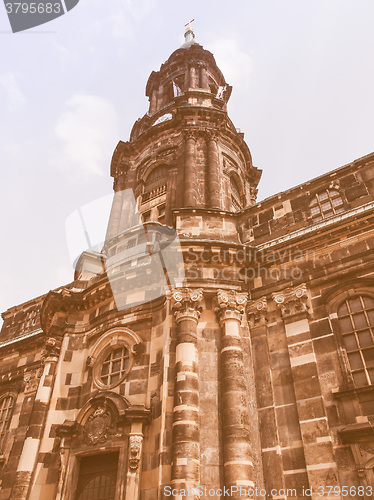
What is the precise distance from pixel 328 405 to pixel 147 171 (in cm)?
1580

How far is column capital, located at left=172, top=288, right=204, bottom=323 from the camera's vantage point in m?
13.0

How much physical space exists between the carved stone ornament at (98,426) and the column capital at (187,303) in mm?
3727

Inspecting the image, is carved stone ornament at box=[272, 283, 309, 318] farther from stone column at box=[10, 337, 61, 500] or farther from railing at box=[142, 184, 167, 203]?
railing at box=[142, 184, 167, 203]

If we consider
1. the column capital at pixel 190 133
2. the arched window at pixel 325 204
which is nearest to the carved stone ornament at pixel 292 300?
the arched window at pixel 325 204

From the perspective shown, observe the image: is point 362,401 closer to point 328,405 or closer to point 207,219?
point 328,405

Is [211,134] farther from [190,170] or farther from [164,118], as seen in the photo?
[164,118]

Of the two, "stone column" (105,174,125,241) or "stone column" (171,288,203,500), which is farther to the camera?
"stone column" (105,174,125,241)

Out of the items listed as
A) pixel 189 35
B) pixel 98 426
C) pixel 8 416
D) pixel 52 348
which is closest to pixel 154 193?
pixel 52 348

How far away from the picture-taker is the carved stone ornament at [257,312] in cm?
1342

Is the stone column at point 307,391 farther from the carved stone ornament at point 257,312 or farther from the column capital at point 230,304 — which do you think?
the column capital at point 230,304

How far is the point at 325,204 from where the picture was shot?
15.3 metres

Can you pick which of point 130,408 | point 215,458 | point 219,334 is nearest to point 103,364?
point 130,408

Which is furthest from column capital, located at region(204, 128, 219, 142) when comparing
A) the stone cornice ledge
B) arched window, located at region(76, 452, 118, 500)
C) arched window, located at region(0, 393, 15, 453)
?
arched window, located at region(0, 393, 15, 453)

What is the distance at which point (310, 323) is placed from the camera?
12.5 meters
